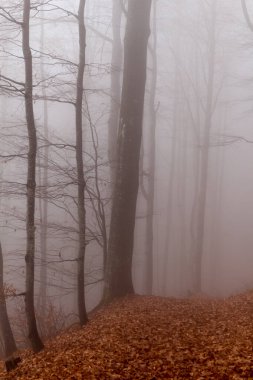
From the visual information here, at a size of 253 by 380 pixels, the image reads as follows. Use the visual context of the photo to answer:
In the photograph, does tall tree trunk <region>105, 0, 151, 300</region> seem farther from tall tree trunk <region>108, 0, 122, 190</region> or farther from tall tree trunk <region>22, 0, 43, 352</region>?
tall tree trunk <region>108, 0, 122, 190</region>

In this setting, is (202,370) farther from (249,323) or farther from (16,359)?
(16,359)

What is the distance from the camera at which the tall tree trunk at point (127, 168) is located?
1041 cm

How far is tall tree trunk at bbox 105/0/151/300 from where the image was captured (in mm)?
10406

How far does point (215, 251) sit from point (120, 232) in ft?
63.8

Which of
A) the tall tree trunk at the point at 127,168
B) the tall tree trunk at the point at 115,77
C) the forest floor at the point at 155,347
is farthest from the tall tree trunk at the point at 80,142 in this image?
the tall tree trunk at the point at 115,77

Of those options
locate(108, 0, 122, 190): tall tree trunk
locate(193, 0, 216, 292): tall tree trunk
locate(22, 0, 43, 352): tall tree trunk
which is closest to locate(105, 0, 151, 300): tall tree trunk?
locate(22, 0, 43, 352): tall tree trunk

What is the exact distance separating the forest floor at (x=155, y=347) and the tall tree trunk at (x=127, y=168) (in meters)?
1.22

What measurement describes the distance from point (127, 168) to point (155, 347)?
5.03m

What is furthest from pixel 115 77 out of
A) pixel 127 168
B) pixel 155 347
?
pixel 155 347

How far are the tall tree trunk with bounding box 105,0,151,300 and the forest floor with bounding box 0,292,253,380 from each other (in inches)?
48.0

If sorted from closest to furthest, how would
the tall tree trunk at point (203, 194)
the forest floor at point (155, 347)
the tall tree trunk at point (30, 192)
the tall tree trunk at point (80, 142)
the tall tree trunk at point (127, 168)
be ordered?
1. the forest floor at point (155, 347)
2. the tall tree trunk at point (30, 192)
3. the tall tree trunk at point (80, 142)
4. the tall tree trunk at point (127, 168)
5. the tall tree trunk at point (203, 194)

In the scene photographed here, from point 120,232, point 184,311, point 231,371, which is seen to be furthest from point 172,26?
point 231,371

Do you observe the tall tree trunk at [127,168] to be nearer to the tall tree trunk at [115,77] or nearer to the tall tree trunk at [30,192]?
the tall tree trunk at [30,192]

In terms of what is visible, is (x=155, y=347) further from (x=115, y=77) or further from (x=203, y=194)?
(x=203, y=194)
